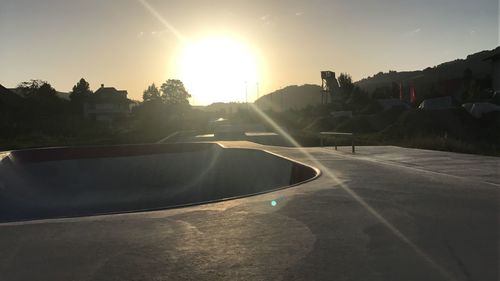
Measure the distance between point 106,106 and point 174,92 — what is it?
31276mm

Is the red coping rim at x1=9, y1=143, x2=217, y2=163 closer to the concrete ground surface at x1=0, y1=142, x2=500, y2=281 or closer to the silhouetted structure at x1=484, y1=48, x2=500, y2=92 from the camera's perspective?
the concrete ground surface at x1=0, y1=142, x2=500, y2=281

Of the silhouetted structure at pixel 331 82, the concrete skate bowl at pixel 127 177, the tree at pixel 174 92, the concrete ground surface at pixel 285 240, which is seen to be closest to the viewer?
→ the concrete ground surface at pixel 285 240

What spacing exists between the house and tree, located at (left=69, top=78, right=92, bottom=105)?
1345 millimetres

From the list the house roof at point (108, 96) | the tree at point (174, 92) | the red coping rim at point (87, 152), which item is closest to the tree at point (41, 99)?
the house roof at point (108, 96)

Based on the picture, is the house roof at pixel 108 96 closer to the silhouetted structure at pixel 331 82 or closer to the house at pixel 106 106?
the house at pixel 106 106

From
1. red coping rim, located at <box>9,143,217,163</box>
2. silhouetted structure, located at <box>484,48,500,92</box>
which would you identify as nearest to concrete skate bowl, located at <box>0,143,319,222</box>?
red coping rim, located at <box>9,143,217,163</box>

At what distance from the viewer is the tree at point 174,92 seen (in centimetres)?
12684

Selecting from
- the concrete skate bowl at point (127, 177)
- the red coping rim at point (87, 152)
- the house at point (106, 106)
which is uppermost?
the house at point (106, 106)

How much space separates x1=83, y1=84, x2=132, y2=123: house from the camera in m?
96.2

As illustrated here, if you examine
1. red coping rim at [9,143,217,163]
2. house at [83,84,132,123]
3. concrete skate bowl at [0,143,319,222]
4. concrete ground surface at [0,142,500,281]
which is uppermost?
house at [83,84,132,123]

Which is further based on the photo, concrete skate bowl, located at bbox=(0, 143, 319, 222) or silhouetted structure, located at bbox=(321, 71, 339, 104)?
silhouetted structure, located at bbox=(321, 71, 339, 104)

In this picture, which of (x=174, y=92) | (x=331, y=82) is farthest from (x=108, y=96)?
(x=331, y=82)

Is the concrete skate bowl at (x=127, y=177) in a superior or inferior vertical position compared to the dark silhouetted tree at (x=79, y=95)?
inferior

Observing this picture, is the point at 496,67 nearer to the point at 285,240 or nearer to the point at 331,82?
the point at 331,82
